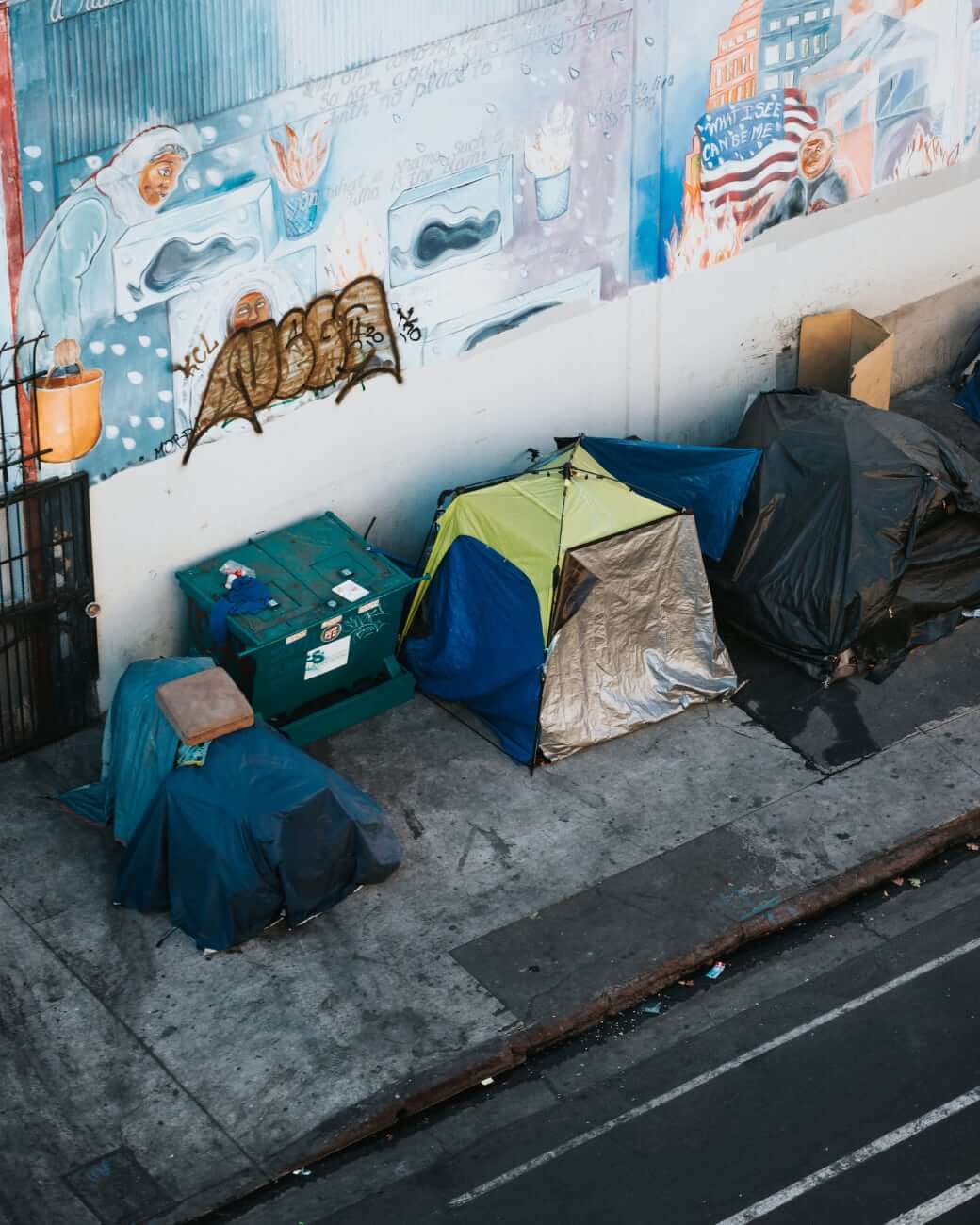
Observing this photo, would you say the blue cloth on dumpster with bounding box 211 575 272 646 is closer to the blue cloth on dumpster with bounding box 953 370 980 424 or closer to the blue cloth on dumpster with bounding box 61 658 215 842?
the blue cloth on dumpster with bounding box 61 658 215 842

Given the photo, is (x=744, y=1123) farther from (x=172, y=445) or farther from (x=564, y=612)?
(x=172, y=445)

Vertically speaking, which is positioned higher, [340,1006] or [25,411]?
[25,411]

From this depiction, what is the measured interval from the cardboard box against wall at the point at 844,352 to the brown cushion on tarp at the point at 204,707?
6.46 m

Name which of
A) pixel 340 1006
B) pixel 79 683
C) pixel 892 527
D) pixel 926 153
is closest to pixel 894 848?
pixel 892 527

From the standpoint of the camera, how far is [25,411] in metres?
11.6

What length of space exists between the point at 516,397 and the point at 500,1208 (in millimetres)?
6420

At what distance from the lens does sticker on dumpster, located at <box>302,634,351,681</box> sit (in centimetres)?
1262

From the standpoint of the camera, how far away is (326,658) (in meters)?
12.7

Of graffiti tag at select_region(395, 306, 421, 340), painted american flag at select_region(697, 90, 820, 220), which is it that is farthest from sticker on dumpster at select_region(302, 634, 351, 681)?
painted american flag at select_region(697, 90, 820, 220)

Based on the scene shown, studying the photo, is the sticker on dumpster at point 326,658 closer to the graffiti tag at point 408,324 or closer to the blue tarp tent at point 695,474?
the graffiti tag at point 408,324

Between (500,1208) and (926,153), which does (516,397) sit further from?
(500,1208)

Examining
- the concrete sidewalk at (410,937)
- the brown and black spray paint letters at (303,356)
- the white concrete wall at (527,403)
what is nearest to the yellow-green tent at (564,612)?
the concrete sidewalk at (410,937)

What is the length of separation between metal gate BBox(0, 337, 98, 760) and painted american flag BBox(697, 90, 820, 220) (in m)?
5.55

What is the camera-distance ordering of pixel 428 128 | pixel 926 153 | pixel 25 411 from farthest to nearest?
→ pixel 926 153
pixel 428 128
pixel 25 411
